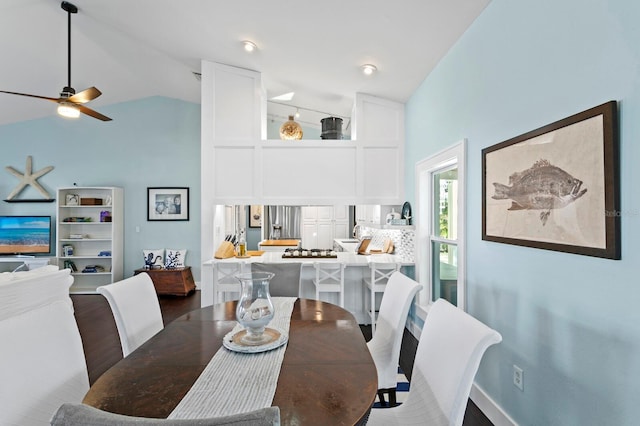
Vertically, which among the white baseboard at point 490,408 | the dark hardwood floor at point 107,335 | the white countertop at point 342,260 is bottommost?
the dark hardwood floor at point 107,335

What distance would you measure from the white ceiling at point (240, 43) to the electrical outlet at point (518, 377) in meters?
2.32

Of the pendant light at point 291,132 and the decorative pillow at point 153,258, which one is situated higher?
the pendant light at point 291,132

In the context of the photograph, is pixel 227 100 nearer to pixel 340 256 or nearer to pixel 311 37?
pixel 311 37

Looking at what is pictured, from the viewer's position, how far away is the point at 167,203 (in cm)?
616

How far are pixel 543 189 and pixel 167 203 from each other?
19.9 ft

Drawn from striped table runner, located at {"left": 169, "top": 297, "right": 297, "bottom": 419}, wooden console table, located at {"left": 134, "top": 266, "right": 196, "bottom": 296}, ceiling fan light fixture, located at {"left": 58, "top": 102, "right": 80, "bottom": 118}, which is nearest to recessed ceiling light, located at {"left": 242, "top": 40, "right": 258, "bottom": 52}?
Result: ceiling fan light fixture, located at {"left": 58, "top": 102, "right": 80, "bottom": 118}

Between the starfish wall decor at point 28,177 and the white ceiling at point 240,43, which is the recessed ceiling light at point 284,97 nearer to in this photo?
the white ceiling at point 240,43

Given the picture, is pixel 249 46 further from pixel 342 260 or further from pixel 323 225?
pixel 323 225

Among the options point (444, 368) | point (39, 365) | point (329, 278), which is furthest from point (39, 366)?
point (329, 278)

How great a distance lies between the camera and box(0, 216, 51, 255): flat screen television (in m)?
5.94

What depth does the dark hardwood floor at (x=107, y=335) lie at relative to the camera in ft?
9.04

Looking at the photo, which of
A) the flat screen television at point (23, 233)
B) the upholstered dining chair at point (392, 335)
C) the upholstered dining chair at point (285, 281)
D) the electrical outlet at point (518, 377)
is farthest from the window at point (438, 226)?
the flat screen television at point (23, 233)

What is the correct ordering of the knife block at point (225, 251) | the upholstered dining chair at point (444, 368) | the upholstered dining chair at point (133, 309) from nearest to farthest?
the upholstered dining chair at point (444, 368), the upholstered dining chair at point (133, 309), the knife block at point (225, 251)

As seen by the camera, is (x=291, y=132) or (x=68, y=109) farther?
(x=291, y=132)
